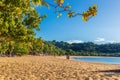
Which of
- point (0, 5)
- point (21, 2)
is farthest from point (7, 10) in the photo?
point (21, 2)

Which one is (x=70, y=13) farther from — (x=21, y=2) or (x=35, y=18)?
(x=35, y=18)

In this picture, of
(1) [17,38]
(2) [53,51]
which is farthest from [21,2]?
(2) [53,51]

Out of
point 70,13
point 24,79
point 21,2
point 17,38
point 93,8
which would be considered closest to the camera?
point 93,8

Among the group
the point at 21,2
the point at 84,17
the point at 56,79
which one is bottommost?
the point at 56,79

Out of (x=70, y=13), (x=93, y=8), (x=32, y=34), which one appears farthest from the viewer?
(x=32, y=34)

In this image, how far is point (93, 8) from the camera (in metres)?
4.88

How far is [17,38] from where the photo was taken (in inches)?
950

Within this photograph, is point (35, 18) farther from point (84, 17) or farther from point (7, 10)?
point (84, 17)

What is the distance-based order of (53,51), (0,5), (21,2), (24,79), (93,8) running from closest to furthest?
(93,8), (21,2), (0,5), (24,79), (53,51)

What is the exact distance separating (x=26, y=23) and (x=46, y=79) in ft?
47.8

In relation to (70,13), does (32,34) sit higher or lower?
higher

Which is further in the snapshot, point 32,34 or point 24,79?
point 32,34

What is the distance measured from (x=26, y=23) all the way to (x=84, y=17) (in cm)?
2285

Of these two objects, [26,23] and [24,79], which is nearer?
[24,79]
